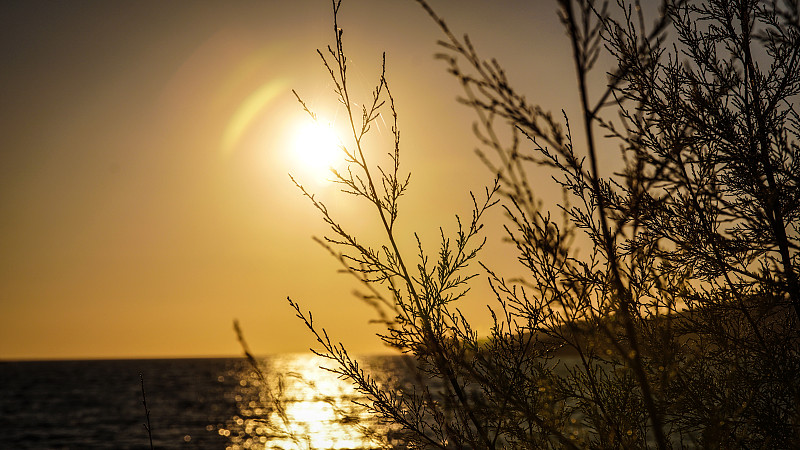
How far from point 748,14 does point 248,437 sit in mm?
48548

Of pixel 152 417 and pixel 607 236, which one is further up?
pixel 152 417

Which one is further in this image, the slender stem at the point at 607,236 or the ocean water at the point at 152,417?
the ocean water at the point at 152,417

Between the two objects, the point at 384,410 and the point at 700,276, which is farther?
the point at 700,276

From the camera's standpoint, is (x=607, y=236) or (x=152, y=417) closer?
(x=607, y=236)

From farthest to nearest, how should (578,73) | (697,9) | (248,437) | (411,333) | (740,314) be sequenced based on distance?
1. (248,437)
2. (697,9)
3. (740,314)
4. (411,333)
5. (578,73)

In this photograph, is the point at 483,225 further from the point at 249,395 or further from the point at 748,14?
the point at 249,395

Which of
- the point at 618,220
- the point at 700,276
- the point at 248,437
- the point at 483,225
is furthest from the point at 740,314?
the point at 248,437

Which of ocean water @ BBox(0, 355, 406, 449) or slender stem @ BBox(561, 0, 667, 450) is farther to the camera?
ocean water @ BBox(0, 355, 406, 449)

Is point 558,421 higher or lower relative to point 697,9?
lower

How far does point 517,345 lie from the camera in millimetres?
3891

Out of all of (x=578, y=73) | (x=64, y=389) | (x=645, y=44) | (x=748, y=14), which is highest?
(x=64, y=389)

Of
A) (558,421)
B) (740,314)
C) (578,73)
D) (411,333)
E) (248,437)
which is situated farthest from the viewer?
(248,437)

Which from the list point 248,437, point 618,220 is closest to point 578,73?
point 618,220

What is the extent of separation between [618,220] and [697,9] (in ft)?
16.5
